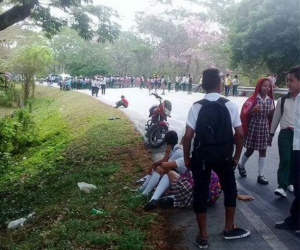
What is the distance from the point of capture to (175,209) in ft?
17.7

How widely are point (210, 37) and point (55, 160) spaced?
3288cm

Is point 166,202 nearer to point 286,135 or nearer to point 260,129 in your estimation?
point 286,135

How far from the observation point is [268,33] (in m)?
21.6

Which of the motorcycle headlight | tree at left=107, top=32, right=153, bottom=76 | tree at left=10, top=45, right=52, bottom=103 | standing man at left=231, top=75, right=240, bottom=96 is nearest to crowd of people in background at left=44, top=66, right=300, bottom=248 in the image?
the motorcycle headlight

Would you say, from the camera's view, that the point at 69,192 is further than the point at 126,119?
No

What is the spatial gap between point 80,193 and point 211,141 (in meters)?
3.56

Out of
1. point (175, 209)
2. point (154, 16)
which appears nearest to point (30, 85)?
point (154, 16)

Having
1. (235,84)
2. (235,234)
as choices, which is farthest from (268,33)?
(235,234)

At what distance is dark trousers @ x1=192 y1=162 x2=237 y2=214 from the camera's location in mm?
4096

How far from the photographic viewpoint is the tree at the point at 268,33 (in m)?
20.8

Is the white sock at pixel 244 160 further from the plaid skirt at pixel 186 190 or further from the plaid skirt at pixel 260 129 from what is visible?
the plaid skirt at pixel 186 190

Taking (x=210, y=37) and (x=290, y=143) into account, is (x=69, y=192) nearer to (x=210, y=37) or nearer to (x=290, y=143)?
(x=290, y=143)

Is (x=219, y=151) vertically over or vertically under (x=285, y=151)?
over

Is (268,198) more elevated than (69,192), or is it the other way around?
(268,198)
